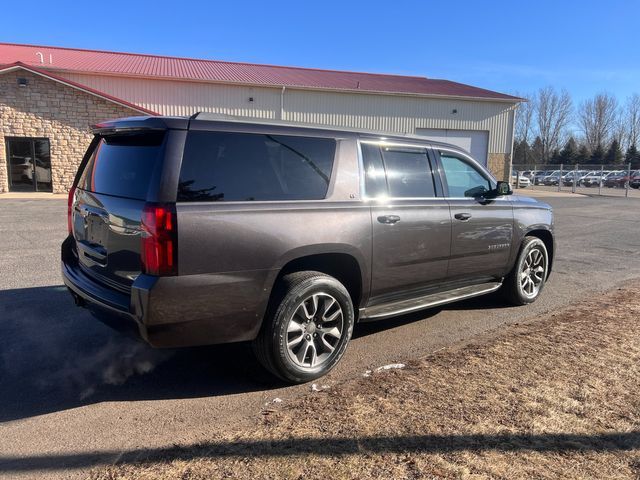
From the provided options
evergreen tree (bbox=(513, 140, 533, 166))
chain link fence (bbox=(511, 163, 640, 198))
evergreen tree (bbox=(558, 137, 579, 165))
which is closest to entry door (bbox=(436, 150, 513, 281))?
chain link fence (bbox=(511, 163, 640, 198))

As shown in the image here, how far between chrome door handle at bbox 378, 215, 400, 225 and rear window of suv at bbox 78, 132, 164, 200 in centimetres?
180

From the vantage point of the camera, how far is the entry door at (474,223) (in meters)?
4.89

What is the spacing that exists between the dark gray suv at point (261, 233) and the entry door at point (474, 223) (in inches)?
1.6

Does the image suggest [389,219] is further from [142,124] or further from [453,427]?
[142,124]

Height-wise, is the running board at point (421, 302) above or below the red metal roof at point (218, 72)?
below

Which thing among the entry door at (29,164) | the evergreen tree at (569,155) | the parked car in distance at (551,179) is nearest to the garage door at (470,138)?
the entry door at (29,164)

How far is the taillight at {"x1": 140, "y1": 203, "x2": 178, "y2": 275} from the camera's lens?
122 inches

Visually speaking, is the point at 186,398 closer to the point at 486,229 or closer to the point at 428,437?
the point at 428,437

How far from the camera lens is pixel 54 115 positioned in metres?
21.0

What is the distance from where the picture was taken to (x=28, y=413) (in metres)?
3.28

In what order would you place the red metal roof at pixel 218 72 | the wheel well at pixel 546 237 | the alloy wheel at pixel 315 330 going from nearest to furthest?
1. the alloy wheel at pixel 315 330
2. the wheel well at pixel 546 237
3. the red metal roof at pixel 218 72

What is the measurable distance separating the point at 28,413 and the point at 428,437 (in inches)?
99.0

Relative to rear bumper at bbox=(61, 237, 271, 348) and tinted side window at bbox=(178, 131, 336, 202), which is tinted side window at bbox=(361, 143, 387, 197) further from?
rear bumper at bbox=(61, 237, 271, 348)

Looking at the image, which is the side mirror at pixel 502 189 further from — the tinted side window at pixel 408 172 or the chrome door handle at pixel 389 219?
the chrome door handle at pixel 389 219
